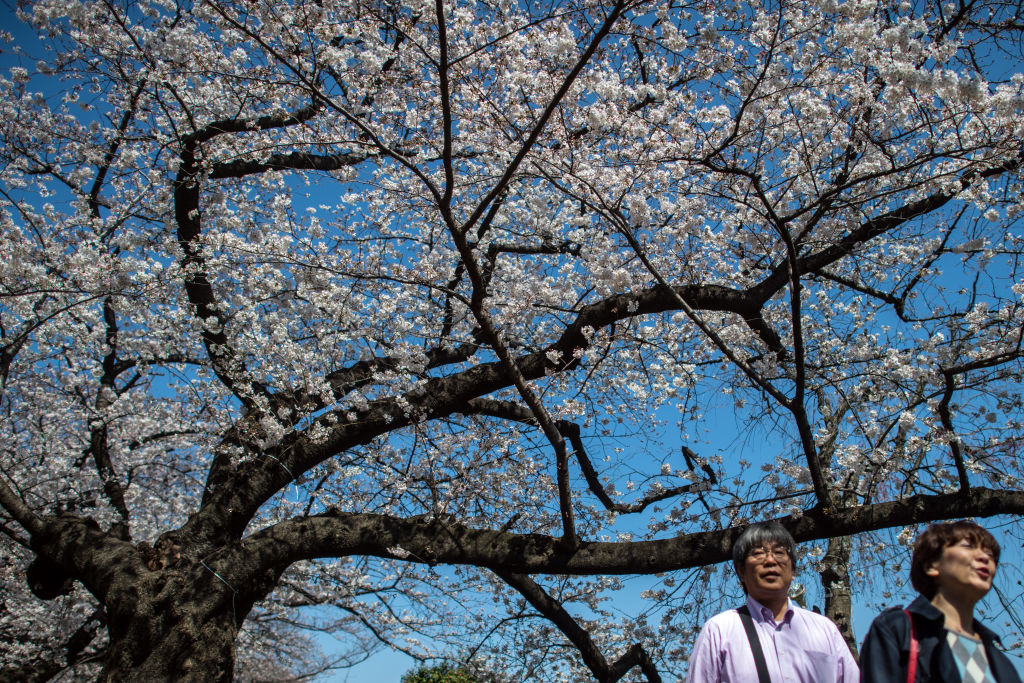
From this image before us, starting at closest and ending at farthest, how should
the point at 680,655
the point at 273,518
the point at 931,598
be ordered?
1. the point at 931,598
2. the point at 680,655
3. the point at 273,518

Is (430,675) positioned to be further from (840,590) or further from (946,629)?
(946,629)

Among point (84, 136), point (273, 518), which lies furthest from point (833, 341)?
point (84, 136)

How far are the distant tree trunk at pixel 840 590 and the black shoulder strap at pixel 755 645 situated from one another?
17.7 feet

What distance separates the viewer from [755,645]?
1.92m

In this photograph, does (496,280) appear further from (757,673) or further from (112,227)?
(757,673)

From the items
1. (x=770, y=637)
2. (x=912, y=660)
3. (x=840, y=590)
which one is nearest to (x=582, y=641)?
(x=840, y=590)

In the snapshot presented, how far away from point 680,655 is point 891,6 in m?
5.33

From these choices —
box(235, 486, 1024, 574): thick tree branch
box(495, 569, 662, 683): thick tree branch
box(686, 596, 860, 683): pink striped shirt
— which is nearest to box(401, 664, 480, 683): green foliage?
box(495, 569, 662, 683): thick tree branch

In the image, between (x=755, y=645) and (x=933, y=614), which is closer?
(x=933, y=614)

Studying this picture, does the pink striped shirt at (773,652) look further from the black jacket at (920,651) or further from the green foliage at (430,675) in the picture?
the green foliage at (430,675)

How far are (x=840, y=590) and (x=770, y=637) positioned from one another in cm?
595

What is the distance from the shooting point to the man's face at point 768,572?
2.00m

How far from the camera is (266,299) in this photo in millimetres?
6027

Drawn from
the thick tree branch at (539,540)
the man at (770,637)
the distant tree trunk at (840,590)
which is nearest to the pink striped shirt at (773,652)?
the man at (770,637)
